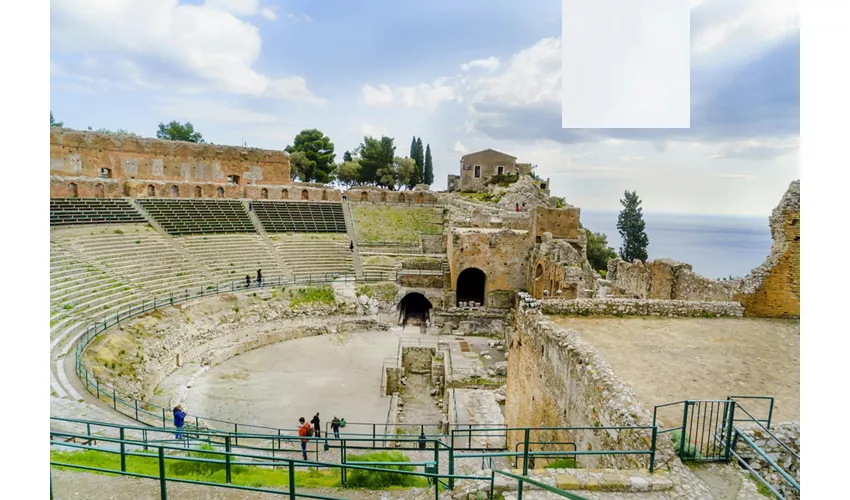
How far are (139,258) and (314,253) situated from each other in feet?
25.3

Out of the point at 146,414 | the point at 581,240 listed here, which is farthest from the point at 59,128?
the point at 581,240

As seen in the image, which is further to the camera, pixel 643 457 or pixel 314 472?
pixel 314 472

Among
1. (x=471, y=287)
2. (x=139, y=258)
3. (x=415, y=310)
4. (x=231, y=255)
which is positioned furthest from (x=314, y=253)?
(x=471, y=287)

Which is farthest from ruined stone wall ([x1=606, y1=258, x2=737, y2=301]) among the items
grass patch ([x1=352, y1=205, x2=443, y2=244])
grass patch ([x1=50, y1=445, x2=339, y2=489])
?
grass patch ([x1=352, y1=205, x2=443, y2=244])

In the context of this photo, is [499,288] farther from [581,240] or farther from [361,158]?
[361,158]

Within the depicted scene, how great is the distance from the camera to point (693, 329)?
7.86 m

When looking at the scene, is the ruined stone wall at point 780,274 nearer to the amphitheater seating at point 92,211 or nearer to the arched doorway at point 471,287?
the arched doorway at point 471,287

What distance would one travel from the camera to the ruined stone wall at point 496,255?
68.8 feet

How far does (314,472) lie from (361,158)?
1679 inches

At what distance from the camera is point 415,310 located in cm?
2269

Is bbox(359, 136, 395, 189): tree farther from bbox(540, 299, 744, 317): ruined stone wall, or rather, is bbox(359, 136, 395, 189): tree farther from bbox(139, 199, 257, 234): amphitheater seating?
bbox(540, 299, 744, 317): ruined stone wall

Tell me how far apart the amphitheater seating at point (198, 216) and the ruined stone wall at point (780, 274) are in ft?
71.7

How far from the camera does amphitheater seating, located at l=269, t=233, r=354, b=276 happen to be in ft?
72.8

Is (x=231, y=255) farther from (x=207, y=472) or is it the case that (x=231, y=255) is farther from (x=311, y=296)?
(x=207, y=472)
